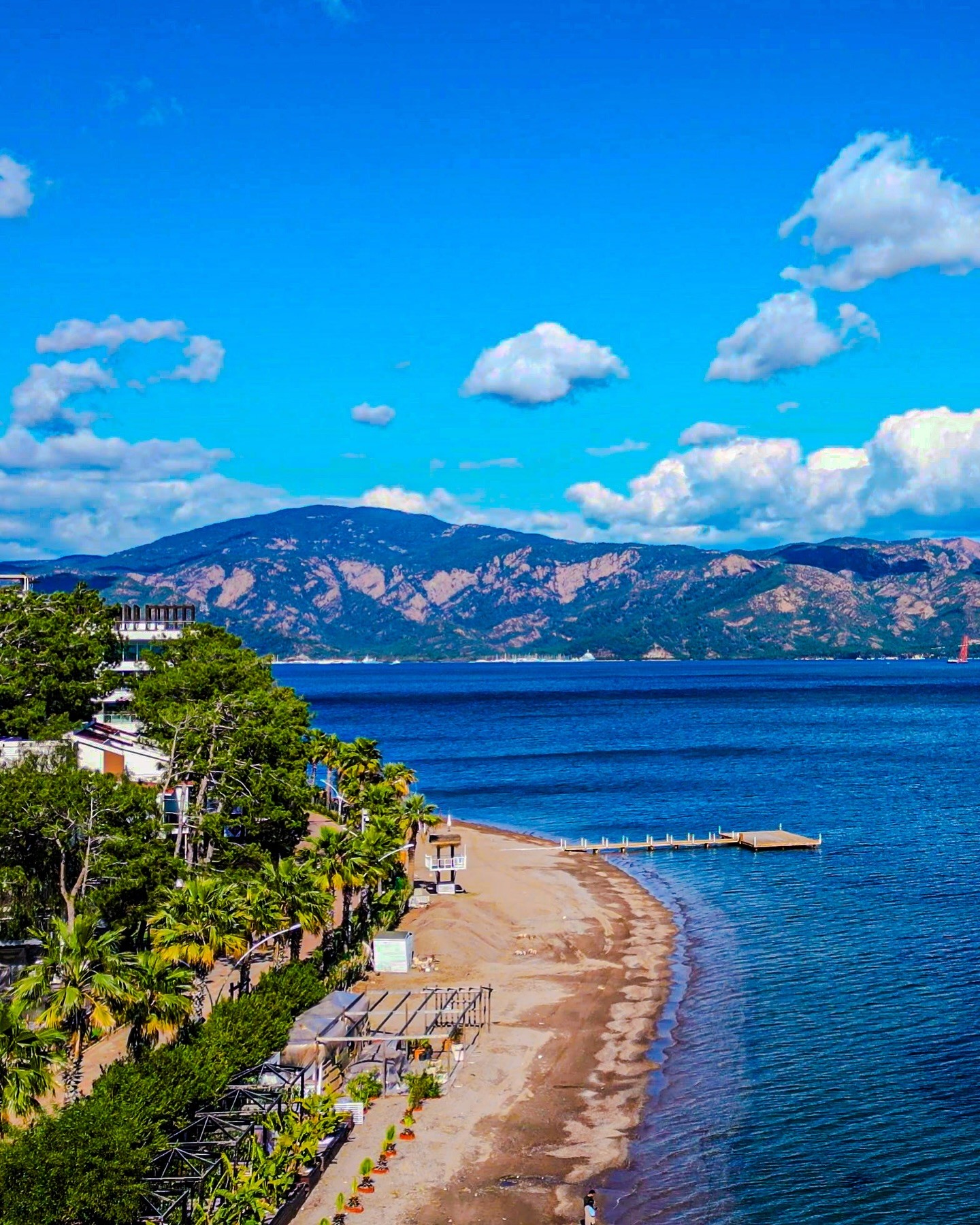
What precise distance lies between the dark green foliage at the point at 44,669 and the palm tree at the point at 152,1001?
26562 millimetres

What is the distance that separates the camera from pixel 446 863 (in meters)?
71.6

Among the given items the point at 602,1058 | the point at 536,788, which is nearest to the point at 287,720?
the point at 602,1058

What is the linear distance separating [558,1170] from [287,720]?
3518 cm

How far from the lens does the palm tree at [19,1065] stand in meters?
24.0

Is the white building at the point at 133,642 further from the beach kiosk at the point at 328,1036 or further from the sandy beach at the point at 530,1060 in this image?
the beach kiosk at the point at 328,1036

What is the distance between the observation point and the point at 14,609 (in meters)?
62.4

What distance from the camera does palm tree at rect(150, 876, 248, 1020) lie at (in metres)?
35.3

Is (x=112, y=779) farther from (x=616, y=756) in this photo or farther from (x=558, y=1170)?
(x=616, y=756)

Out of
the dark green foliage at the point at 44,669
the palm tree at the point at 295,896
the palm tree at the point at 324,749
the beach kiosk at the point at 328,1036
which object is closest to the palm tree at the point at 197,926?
the palm tree at the point at 295,896

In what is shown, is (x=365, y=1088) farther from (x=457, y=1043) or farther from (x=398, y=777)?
(x=398, y=777)

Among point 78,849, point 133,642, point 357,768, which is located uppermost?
point 133,642

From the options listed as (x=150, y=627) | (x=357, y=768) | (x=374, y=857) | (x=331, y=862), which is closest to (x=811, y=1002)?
(x=374, y=857)

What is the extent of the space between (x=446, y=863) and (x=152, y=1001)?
40615 mm

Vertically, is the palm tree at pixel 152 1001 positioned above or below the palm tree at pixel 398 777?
below
